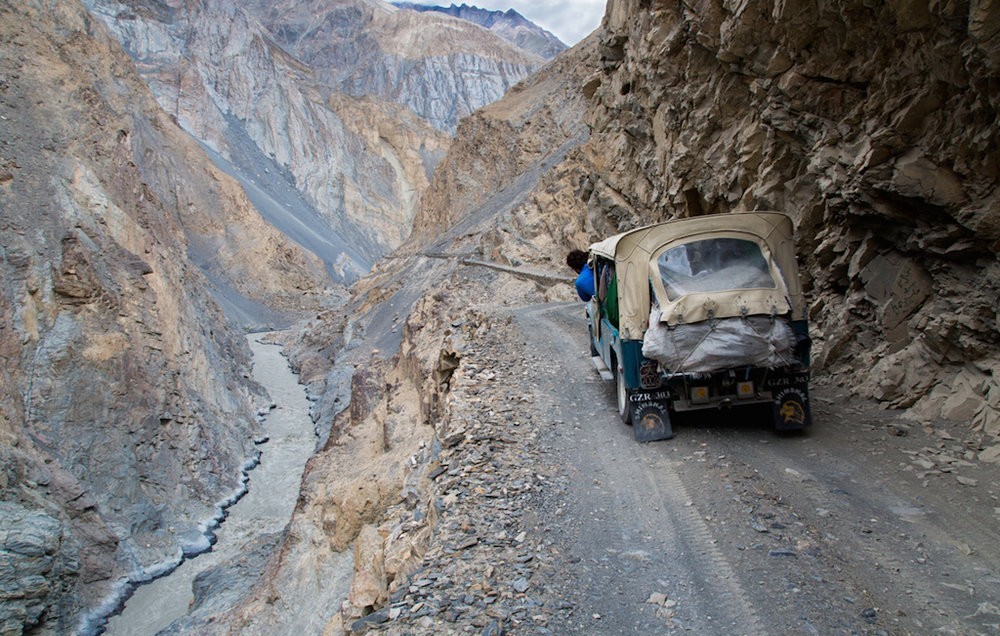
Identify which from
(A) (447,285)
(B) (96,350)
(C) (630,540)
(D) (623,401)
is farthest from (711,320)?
(B) (96,350)

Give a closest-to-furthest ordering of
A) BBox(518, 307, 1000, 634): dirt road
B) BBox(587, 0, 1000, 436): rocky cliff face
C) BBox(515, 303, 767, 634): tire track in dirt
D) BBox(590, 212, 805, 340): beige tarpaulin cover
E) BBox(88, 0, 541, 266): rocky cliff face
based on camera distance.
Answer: BBox(518, 307, 1000, 634): dirt road → BBox(515, 303, 767, 634): tire track in dirt → BBox(587, 0, 1000, 436): rocky cliff face → BBox(590, 212, 805, 340): beige tarpaulin cover → BBox(88, 0, 541, 266): rocky cliff face

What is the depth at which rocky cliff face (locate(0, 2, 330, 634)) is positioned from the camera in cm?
1728

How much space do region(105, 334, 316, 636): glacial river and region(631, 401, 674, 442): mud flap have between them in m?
14.3

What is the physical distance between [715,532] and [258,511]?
2050 centimetres

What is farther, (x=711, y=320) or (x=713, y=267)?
(x=713, y=267)

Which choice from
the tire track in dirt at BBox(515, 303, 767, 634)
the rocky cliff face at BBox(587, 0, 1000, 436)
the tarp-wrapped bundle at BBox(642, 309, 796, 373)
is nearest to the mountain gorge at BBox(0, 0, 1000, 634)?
the rocky cliff face at BBox(587, 0, 1000, 436)

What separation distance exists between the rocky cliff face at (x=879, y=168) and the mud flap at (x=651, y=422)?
2.51 m

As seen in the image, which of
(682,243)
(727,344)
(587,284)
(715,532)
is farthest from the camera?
(587,284)

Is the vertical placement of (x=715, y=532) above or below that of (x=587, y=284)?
below

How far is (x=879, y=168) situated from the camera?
7855 millimetres

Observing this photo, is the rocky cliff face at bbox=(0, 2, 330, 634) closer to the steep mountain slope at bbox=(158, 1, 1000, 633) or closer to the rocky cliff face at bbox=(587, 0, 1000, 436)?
the steep mountain slope at bbox=(158, 1, 1000, 633)

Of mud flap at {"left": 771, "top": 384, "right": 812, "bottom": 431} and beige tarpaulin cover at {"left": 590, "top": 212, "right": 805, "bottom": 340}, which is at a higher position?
beige tarpaulin cover at {"left": 590, "top": 212, "right": 805, "bottom": 340}

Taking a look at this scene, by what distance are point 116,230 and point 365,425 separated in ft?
52.3

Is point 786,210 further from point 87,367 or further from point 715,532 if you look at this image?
point 87,367
